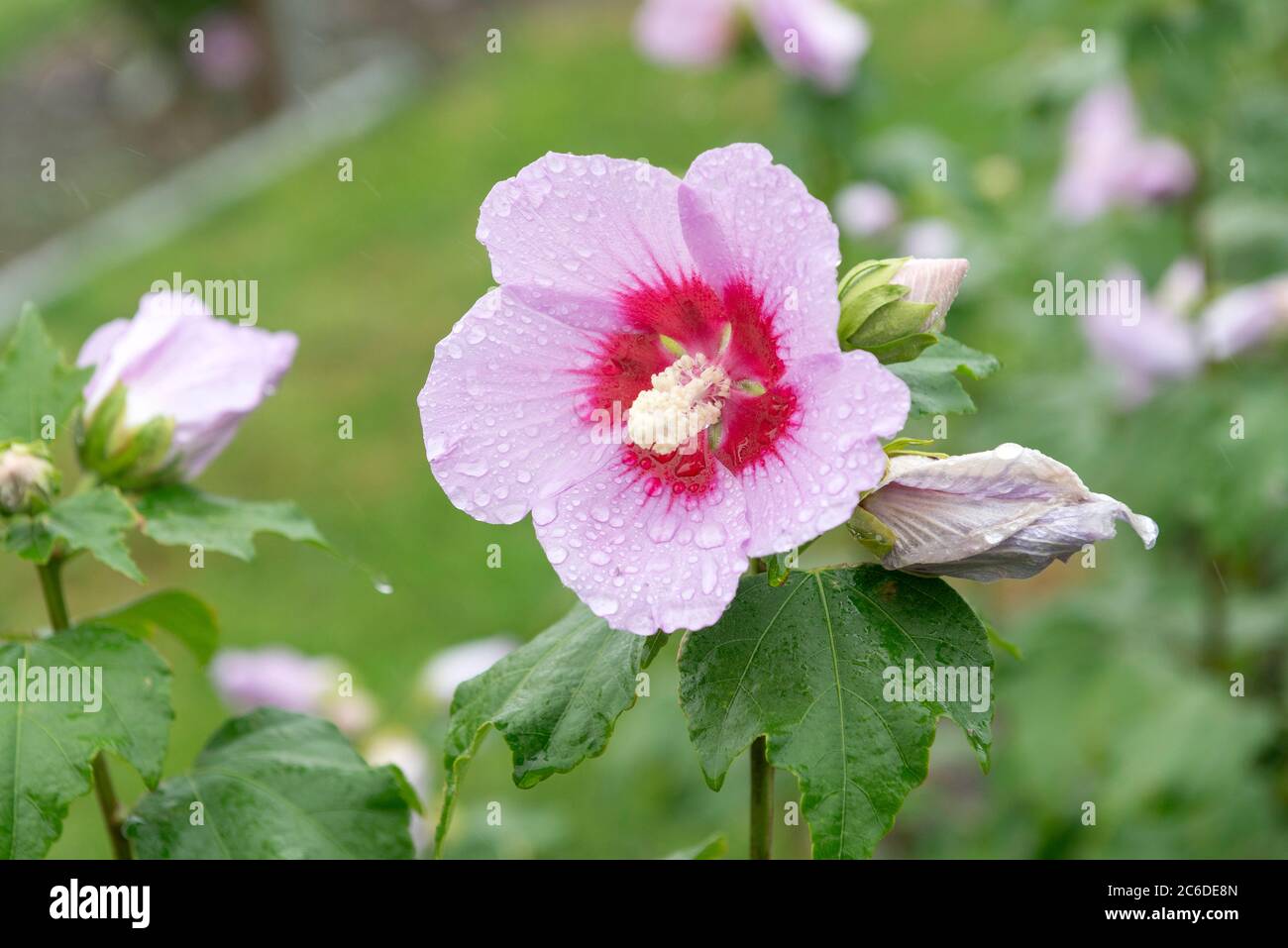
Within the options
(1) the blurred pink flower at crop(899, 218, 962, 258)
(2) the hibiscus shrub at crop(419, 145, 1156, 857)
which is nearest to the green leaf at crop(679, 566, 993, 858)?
(2) the hibiscus shrub at crop(419, 145, 1156, 857)

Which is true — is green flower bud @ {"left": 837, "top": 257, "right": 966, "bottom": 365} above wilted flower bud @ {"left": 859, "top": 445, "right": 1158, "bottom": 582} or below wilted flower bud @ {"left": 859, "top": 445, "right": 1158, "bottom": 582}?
above

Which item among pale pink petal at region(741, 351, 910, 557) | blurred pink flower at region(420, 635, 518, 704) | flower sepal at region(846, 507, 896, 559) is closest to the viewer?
pale pink petal at region(741, 351, 910, 557)

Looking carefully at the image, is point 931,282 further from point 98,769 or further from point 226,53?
point 226,53

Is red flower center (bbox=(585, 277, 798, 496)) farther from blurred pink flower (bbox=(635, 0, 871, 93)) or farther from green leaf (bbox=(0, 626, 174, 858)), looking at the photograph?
blurred pink flower (bbox=(635, 0, 871, 93))

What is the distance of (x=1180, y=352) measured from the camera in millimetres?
3020

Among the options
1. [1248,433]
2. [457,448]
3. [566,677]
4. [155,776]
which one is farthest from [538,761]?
[1248,433]

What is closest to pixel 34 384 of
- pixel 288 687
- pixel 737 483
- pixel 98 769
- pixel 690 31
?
pixel 98 769

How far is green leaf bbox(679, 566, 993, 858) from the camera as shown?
1.23 m

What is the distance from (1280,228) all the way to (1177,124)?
315 millimetres

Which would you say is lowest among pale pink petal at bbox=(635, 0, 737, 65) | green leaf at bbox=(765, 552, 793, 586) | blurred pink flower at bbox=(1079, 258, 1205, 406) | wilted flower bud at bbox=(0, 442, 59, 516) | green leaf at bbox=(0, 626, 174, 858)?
green leaf at bbox=(0, 626, 174, 858)

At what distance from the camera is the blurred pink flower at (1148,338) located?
302cm

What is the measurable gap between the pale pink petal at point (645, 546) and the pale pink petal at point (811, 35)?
2106mm

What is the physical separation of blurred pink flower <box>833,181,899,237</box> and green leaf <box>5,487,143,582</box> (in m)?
2.04
